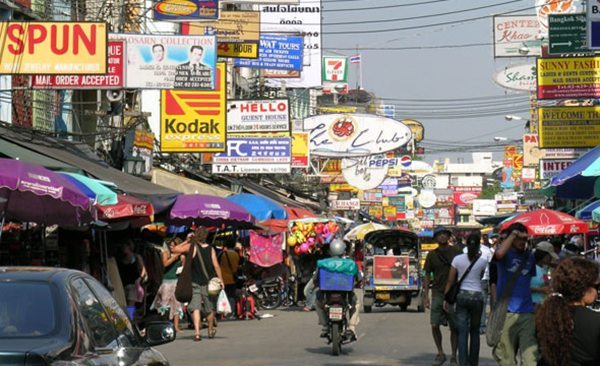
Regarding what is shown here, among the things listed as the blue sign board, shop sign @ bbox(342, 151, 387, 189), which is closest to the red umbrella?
the blue sign board

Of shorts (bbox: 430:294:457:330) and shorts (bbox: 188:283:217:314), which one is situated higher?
shorts (bbox: 430:294:457:330)

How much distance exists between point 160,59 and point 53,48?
97.3 inches

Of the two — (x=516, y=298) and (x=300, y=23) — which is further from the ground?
(x=300, y=23)

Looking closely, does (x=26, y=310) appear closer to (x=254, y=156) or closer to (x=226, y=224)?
(x=226, y=224)

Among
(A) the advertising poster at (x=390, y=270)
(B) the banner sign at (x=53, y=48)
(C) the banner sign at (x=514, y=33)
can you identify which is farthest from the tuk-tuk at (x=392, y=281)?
(B) the banner sign at (x=53, y=48)

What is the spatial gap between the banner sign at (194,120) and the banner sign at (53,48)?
23.7 feet

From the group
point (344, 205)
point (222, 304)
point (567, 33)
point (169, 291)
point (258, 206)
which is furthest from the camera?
point (344, 205)

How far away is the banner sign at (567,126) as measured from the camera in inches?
1171

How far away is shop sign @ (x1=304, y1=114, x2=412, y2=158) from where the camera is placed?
131ft

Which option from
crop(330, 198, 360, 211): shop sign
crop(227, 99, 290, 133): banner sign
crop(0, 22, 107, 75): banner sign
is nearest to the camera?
crop(0, 22, 107, 75): banner sign

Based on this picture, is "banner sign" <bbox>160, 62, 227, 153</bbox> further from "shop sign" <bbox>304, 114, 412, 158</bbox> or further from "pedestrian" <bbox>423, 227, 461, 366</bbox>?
"shop sign" <bbox>304, 114, 412, 158</bbox>

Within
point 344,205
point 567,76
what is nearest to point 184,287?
point 567,76

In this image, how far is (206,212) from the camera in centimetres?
2155

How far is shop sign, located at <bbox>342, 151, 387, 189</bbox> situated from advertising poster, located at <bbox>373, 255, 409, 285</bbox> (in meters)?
18.1
